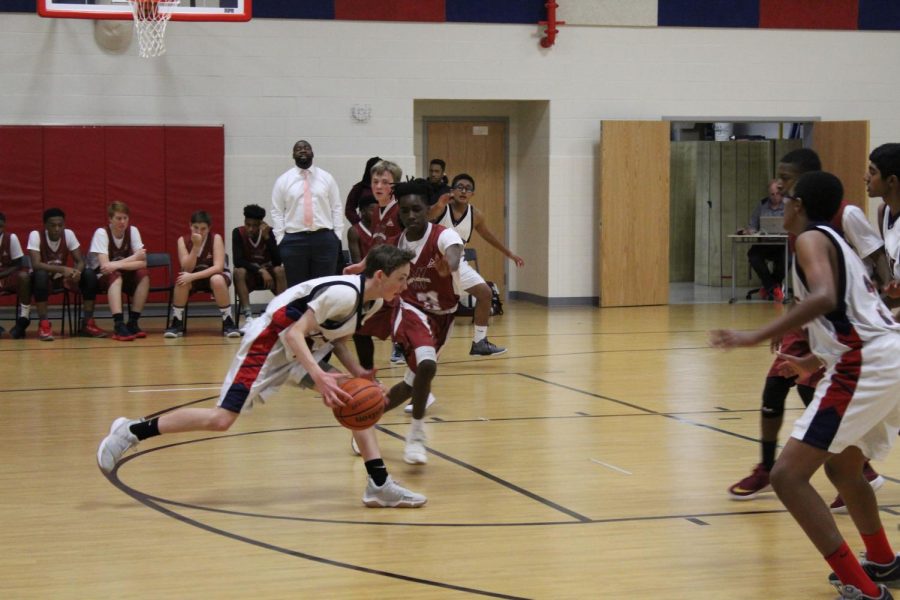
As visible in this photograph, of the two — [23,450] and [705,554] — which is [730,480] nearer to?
[705,554]

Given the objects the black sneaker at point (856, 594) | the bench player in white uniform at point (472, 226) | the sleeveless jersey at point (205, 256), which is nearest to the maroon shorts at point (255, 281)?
the sleeveless jersey at point (205, 256)

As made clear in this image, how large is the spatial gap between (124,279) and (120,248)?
12.7 inches

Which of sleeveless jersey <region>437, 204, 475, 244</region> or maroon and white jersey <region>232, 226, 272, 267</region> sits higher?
sleeveless jersey <region>437, 204, 475, 244</region>

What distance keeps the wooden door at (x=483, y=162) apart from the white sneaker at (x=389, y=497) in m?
10.4

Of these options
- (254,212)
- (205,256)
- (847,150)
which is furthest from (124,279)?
(847,150)

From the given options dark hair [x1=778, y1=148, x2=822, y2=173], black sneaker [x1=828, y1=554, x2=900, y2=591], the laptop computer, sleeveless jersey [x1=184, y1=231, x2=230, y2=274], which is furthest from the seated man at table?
black sneaker [x1=828, y1=554, x2=900, y2=591]

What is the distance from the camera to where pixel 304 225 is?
10.0m

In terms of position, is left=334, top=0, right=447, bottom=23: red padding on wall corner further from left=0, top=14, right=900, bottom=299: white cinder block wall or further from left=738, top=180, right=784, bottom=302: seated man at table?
left=738, top=180, right=784, bottom=302: seated man at table

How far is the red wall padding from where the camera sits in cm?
1295

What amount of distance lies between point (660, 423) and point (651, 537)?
245cm

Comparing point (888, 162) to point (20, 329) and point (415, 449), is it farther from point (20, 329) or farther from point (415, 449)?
point (20, 329)

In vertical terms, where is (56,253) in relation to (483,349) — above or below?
above

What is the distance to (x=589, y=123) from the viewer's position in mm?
14414

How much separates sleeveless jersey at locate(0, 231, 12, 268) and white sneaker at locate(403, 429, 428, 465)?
22.6 ft
